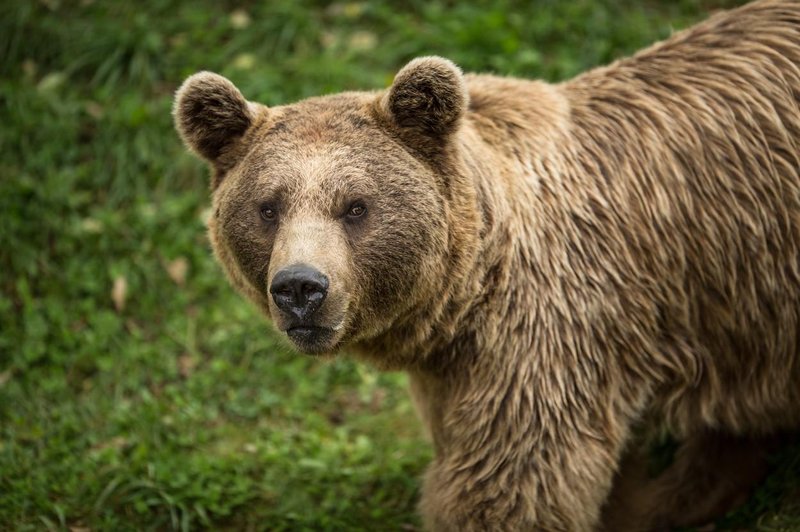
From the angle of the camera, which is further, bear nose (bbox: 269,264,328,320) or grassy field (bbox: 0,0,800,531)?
grassy field (bbox: 0,0,800,531)

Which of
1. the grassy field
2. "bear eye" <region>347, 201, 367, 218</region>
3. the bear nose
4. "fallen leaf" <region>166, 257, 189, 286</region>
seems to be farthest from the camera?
"fallen leaf" <region>166, 257, 189, 286</region>

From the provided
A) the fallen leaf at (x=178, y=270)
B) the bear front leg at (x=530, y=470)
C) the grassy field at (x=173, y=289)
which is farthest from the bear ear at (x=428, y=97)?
the fallen leaf at (x=178, y=270)

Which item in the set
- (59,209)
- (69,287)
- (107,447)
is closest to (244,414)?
(107,447)

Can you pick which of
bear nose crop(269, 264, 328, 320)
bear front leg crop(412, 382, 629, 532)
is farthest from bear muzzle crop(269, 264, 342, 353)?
bear front leg crop(412, 382, 629, 532)

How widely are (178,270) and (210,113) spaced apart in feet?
9.83

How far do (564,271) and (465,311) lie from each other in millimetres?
509

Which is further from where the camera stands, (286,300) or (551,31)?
(551,31)

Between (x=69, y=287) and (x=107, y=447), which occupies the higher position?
(x=69, y=287)

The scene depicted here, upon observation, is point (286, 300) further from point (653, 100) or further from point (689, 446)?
point (689, 446)

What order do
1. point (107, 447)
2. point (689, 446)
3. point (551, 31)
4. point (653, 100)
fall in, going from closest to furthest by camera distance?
point (653, 100), point (689, 446), point (107, 447), point (551, 31)

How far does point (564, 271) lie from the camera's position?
15.1 ft

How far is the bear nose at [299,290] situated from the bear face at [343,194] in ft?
0.04

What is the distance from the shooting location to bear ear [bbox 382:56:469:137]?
14.2 ft

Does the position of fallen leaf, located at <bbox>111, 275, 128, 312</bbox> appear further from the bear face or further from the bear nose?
the bear nose
